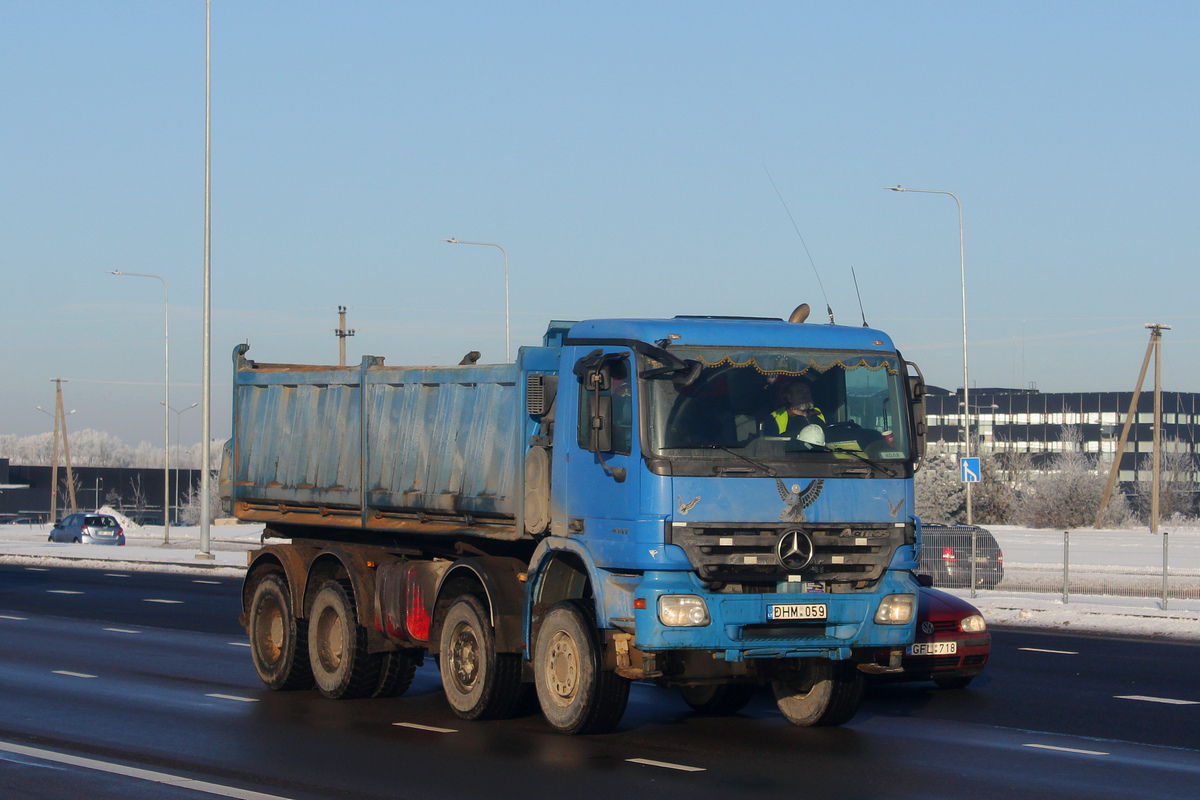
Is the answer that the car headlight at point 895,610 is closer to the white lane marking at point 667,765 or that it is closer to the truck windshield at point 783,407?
the truck windshield at point 783,407

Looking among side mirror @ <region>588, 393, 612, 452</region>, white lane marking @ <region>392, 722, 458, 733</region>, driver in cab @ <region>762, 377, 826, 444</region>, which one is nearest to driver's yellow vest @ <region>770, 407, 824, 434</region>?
driver in cab @ <region>762, 377, 826, 444</region>

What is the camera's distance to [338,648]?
13945mm

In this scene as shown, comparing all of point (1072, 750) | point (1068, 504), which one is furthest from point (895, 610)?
point (1068, 504)

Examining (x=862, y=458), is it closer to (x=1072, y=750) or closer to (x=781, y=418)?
(x=781, y=418)

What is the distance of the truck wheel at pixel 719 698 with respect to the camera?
507 inches

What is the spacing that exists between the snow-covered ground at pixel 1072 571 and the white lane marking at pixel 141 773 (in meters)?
15.7

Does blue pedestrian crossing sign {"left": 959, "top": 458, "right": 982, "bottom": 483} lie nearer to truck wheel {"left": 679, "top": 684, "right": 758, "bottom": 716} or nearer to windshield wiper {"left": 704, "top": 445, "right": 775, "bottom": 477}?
truck wheel {"left": 679, "top": 684, "right": 758, "bottom": 716}

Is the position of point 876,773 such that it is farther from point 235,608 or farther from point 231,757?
point 235,608

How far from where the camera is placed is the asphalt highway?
30.2ft

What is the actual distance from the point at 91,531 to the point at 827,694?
49.0m

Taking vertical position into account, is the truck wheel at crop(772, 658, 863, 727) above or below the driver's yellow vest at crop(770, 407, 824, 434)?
below

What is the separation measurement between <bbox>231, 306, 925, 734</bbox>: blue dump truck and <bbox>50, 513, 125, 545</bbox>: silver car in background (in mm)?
45801

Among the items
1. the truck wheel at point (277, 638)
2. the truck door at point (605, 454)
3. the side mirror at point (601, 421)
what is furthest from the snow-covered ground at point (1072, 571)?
the side mirror at point (601, 421)

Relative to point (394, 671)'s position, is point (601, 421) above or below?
above
